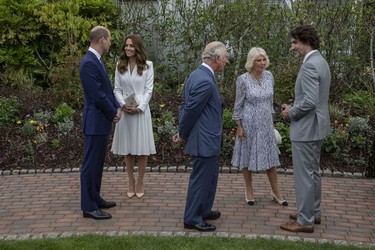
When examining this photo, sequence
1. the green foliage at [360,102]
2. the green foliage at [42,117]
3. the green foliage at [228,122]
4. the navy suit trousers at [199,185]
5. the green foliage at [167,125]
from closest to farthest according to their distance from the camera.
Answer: the navy suit trousers at [199,185], the green foliage at [167,125], the green foliage at [228,122], the green foliage at [42,117], the green foliage at [360,102]

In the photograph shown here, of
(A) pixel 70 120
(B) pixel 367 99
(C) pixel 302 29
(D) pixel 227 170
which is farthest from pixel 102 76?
(B) pixel 367 99

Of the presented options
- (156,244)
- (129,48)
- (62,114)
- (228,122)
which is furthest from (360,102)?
Answer: (156,244)

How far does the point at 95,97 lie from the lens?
6.24 meters

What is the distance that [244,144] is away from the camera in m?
6.80

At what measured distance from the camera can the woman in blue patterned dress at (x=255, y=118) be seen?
21.9ft

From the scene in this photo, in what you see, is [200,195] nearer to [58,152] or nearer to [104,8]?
[58,152]

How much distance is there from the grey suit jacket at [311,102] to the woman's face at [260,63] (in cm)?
85

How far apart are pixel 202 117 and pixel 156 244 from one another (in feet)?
4.20

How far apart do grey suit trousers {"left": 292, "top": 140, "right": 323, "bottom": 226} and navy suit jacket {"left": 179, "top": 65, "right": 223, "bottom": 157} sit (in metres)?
0.78

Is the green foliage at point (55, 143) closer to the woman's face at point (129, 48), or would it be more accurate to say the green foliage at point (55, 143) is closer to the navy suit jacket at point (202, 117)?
the woman's face at point (129, 48)

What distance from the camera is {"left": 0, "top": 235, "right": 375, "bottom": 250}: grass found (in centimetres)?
568

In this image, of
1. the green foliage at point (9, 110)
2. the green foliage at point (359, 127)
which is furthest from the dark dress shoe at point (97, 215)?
the green foliage at point (359, 127)

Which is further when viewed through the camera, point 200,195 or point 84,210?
point 84,210

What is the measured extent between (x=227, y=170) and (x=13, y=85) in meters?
4.98
